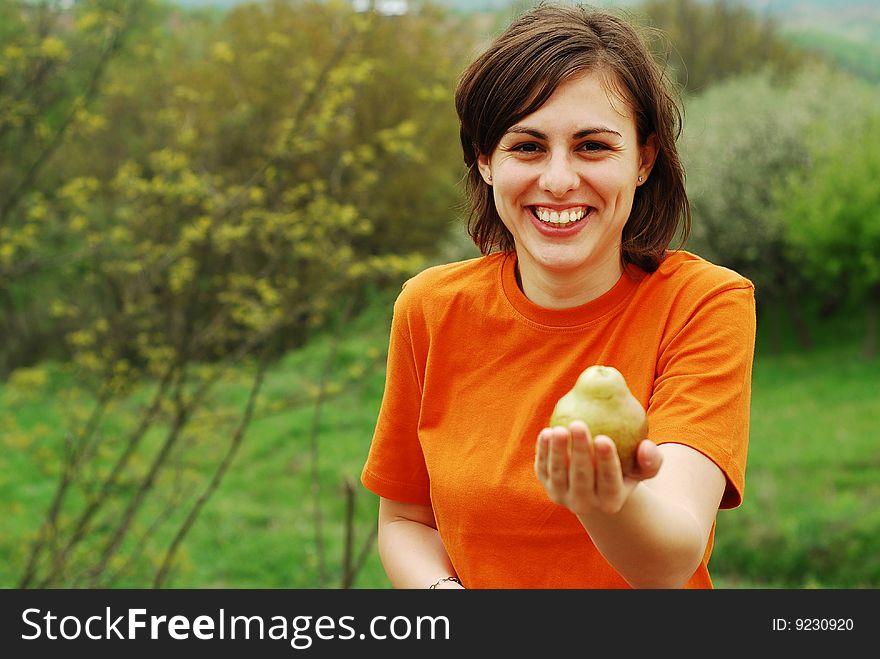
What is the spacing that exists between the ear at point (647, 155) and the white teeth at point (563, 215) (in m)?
0.28

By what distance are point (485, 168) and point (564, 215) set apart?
0.34 meters

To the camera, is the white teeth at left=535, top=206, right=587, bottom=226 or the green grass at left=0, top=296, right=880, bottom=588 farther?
the green grass at left=0, top=296, right=880, bottom=588

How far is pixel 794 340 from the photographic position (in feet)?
100

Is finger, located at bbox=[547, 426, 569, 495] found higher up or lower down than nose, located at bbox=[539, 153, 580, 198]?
lower down

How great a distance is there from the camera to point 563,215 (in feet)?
6.90

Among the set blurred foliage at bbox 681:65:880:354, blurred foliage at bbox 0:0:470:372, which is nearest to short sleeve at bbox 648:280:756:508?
blurred foliage at bbox 0:0:470:372

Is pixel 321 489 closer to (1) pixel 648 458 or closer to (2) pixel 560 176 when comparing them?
(2) pixel 560 176

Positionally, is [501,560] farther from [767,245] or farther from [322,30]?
[767,245]

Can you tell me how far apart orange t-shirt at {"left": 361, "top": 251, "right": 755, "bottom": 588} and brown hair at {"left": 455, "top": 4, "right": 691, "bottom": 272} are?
0.65 feet

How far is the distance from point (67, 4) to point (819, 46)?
134ft

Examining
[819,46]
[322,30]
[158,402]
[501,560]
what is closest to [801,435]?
[322,30]

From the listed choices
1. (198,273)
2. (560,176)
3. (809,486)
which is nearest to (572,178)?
(560,176)

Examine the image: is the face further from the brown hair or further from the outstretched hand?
the outstretched hand

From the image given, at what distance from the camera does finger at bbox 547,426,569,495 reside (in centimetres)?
147
